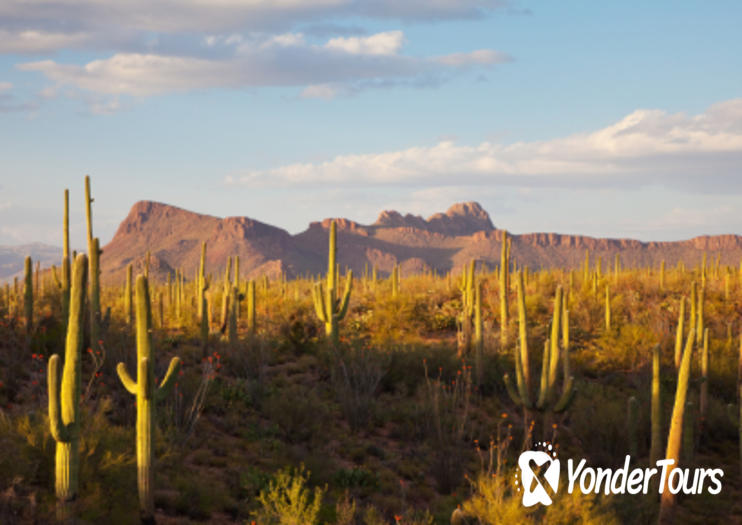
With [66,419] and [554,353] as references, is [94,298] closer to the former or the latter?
[66,419]

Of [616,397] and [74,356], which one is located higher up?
[74,356]

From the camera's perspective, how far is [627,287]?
84.1 ft

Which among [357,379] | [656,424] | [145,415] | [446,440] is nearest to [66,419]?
[145,415]

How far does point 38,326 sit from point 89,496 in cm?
818

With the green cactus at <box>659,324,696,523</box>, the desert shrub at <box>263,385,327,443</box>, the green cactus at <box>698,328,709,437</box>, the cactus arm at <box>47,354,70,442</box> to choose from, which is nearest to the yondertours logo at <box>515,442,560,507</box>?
the green cactus at <box>659,324,696,523</box>

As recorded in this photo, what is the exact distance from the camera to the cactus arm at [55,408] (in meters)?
7.28

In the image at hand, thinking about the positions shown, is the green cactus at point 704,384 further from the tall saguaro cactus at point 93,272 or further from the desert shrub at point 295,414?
the tall saguaro cactus at point 93,272

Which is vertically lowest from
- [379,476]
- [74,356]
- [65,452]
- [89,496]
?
[379,476]

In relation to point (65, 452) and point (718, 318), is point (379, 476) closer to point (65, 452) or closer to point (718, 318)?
point (65, 452)

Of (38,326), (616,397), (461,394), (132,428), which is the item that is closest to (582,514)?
(132,428)

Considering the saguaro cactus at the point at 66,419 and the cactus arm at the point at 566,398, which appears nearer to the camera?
the saguaro cactus at the point at 66,419

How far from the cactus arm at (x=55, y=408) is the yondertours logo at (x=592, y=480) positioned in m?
5.16

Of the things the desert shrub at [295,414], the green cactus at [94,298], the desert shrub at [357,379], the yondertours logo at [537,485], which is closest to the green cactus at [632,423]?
the yondertours logo at [537,485]

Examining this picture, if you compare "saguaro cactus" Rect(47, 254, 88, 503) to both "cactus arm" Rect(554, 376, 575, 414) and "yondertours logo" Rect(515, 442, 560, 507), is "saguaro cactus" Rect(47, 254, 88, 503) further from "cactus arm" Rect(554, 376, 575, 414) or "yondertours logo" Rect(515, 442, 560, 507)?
"cactus arm" Rect(554, 376, 575, 414)
